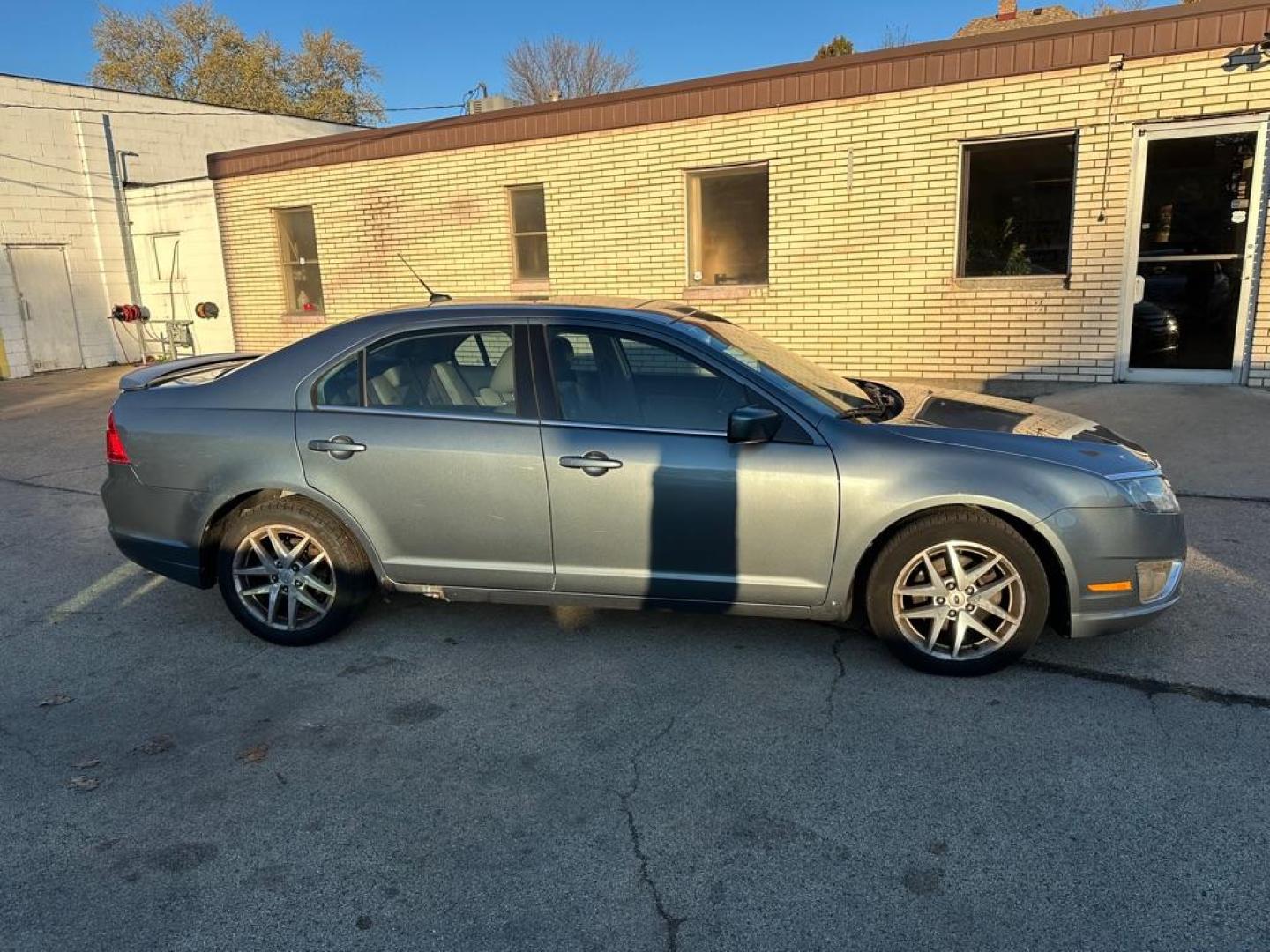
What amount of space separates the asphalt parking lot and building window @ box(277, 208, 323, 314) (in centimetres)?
1065

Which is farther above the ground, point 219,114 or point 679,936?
point 219,114

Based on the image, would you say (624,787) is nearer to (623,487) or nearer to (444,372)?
(623,487)

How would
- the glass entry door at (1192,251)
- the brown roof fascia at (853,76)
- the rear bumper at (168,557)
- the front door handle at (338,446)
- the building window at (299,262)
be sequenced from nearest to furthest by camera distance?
the front door handle at (338,446), the rear bumper at (168,557), the brown roof fascia at (853,76), the glass entry door at (1192,251), the building window at (299,262)

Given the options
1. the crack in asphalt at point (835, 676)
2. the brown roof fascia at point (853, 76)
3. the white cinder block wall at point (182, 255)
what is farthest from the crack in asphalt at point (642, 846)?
the white cinder block wall at point (182, 255)

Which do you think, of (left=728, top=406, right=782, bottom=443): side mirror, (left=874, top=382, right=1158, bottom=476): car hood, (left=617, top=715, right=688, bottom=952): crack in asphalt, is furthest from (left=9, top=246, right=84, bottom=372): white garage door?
(left=617, top=715, right=688, bottom=952): crack in asphalt

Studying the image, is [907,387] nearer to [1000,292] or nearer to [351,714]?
[351,714]

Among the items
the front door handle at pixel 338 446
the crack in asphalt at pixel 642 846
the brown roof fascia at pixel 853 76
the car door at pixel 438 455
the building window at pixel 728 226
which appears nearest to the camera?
the crack in asphalt at pixel 642 846

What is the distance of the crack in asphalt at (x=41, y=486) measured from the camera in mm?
7625

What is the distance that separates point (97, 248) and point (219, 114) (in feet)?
12.9

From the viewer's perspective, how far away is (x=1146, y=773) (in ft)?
10.0

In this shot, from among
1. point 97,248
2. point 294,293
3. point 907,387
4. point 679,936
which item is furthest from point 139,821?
point 97,248

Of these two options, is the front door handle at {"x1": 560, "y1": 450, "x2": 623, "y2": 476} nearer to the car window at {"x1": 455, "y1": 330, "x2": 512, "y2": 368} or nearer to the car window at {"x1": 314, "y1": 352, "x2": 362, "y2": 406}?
the car window at {"x1": 455, "y1": 330, "x2": 512, "y2": 368}

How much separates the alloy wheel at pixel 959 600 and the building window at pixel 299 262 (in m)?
12.7

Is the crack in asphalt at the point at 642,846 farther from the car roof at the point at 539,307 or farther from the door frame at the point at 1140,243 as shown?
the door frame at the point at 1140,243
